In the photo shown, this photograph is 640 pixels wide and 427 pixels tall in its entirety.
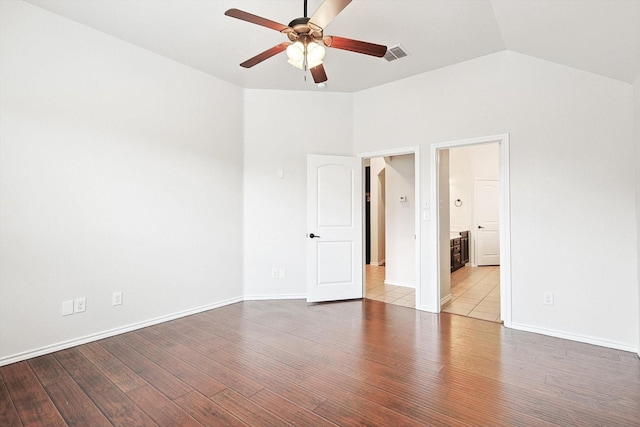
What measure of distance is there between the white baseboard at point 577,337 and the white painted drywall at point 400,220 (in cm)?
201

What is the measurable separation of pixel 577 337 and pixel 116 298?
4.55m

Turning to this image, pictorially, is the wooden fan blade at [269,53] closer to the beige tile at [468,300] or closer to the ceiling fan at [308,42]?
the ceiling fan at [308,42]

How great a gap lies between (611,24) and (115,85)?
4.26 m

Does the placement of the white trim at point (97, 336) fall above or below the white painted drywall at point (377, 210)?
below

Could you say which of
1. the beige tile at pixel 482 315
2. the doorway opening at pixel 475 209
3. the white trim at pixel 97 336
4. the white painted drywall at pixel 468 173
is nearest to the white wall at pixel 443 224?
the beige tile at pixel 482 315

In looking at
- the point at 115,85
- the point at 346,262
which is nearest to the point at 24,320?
the point at 115,85

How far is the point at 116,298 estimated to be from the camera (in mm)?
3242

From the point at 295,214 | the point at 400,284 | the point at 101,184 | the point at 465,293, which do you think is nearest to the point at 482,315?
the point at 465,293

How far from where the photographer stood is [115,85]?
3.23 meters

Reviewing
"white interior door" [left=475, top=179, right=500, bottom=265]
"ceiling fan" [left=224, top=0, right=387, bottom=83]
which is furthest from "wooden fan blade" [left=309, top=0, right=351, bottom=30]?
"white interior door" [left=475, top=179, right=500, bottom=265]

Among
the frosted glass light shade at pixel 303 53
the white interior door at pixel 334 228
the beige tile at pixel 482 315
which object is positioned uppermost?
the frosted glass light shade at pixel 303 53

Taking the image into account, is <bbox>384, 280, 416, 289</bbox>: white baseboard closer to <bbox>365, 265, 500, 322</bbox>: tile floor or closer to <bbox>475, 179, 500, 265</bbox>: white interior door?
<bbox>365, 265, 500, 322</bbox>: tile floor

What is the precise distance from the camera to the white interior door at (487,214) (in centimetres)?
768

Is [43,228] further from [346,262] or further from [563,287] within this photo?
[563,287]
